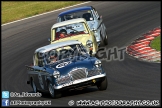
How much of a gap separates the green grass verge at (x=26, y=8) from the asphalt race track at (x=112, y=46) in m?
1.61

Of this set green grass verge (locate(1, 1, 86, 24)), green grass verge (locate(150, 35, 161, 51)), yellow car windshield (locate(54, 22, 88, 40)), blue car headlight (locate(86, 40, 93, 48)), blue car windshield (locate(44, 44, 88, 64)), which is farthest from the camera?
green grass verge (locate(1, 1, 86, 24))

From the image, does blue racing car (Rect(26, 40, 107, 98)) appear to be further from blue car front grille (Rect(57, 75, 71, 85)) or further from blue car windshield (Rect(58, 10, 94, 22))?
blue car windshield (Rect(58, 10, 94, 22))

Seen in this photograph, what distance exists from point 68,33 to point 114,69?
3.24 m

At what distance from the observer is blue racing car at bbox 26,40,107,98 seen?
14.1m

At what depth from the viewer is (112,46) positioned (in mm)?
23078

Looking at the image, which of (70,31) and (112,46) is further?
(112,46)

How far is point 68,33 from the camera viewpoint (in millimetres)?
20953

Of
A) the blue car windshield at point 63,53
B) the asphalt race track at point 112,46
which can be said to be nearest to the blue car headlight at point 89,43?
the asphalt race track at point 112,46

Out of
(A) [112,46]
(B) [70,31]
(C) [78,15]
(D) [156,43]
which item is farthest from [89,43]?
→ (C) [78,15]

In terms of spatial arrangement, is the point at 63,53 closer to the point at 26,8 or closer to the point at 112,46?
the point at 112,46

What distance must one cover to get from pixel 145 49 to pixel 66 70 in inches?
270

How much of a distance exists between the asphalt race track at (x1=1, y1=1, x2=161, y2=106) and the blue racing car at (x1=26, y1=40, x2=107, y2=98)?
0.30 metres

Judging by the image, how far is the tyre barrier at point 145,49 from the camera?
61.8 feet

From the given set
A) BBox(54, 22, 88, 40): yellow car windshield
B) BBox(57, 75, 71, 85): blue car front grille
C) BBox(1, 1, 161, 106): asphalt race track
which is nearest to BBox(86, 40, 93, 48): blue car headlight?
BBox(1, 1, 161, 106): asphalt race track
